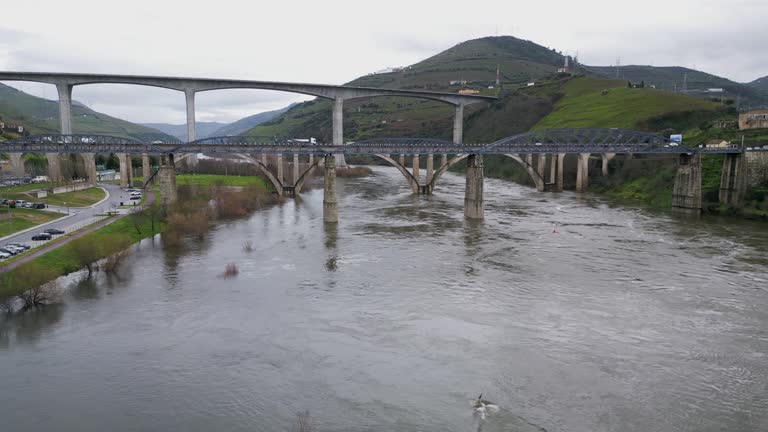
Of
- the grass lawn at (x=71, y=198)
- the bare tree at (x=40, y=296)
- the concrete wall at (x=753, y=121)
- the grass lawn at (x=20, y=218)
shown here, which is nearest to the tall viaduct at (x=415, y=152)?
the grass lawn at (x=71, y=198)

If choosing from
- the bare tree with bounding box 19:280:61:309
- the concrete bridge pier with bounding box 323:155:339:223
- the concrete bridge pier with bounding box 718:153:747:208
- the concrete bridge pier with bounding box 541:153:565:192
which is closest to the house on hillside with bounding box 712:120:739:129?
the concrete bridge pier with bounding box 718:153:747:208

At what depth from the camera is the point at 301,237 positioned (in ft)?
141

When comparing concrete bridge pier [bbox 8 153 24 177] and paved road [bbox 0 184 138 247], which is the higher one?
concrete bridge pier [bbox 8 153 24 177]

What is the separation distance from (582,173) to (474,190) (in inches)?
1301

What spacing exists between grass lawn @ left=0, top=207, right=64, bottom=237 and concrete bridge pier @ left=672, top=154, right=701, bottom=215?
63.7 m

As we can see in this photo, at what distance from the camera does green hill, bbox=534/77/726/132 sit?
84.3m

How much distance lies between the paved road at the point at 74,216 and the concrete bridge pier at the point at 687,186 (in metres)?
61.3

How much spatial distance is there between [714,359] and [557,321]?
20.8 ft

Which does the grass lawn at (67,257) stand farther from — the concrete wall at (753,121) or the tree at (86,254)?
the concrete wall at (753,121)

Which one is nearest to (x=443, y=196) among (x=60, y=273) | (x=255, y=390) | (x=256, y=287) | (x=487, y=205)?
(x=487, y=205)

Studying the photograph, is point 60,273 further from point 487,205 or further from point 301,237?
point 487,205

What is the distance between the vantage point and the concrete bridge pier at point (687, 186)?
56969mm

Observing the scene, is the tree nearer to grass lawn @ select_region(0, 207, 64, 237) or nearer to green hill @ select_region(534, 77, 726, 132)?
grass lawn @ select_region(0, 207, 64, 237)

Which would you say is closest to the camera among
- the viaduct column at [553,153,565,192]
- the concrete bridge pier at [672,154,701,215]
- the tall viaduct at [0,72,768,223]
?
the tall viaduct at [0,72,768,223]
